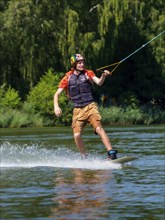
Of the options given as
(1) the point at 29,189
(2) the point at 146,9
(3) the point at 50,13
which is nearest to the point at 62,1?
(3) the point at 50,13

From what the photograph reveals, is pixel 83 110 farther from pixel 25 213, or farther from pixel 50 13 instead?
pixel 50 13

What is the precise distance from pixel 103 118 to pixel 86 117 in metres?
27.8

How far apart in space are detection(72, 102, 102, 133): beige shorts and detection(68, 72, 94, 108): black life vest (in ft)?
0.32

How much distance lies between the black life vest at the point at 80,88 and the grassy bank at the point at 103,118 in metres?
24.4

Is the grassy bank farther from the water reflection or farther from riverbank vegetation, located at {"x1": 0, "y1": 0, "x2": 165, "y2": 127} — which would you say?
the water reflection

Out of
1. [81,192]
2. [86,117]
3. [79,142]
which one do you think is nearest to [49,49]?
[86,117]

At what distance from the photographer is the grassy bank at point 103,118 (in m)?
37.8

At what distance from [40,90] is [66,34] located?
4.19m

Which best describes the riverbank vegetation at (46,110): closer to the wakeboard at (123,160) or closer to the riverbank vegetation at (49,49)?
the riverbank vegetation at (49,49)

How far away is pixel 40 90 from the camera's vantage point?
140 feet

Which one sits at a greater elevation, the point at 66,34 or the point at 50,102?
the point at 66,34

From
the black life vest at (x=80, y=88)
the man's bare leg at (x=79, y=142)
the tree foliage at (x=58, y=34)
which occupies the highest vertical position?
the tree foliage at (x=58, y=34)

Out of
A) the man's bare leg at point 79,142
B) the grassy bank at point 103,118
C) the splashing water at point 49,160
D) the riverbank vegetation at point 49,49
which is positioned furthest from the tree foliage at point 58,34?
the man's bare leg at point 79,142

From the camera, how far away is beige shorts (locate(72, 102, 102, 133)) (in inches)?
507
